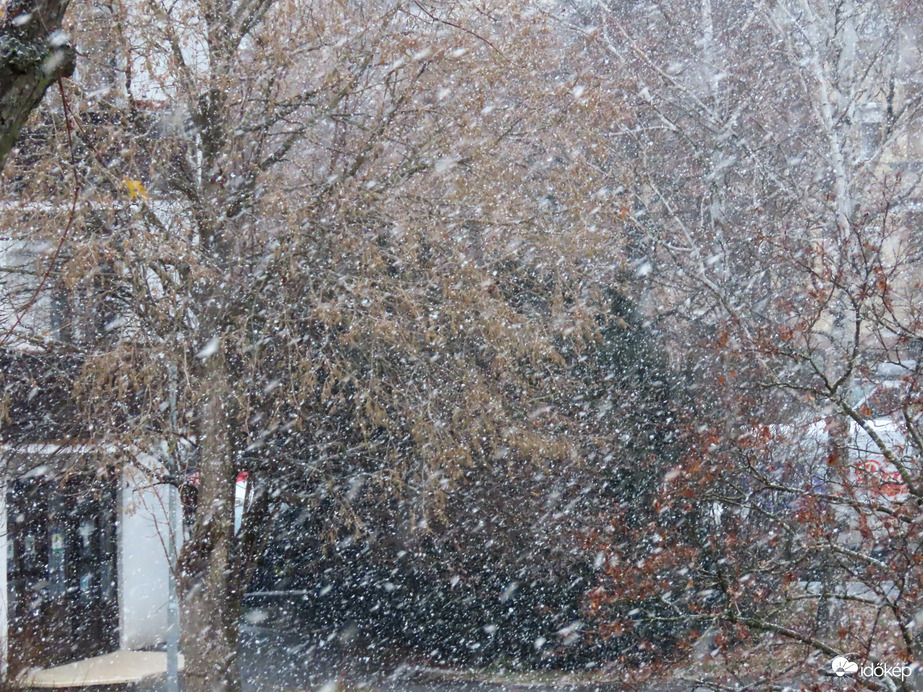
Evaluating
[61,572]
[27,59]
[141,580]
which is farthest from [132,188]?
[141,580]

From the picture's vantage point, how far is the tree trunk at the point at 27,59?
258cm

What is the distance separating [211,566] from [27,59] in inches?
295

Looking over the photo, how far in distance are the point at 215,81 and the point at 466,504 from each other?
654 cm

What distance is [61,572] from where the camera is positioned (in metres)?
14.9

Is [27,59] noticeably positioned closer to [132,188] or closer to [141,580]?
[132,188]

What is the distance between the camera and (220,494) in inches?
370

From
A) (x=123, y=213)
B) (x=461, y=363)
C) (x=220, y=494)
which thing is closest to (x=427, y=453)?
(x=461, y=363)

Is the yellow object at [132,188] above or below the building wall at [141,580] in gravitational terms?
above

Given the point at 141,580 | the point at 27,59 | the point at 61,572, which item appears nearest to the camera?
the point at 27,59

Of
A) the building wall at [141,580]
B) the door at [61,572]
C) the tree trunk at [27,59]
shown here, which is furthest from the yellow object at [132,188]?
the building wall at [141,580]

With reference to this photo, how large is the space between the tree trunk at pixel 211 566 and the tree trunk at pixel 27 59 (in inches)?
263

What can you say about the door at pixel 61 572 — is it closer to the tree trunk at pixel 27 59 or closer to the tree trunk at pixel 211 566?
the tree trunk at pixel 211 566

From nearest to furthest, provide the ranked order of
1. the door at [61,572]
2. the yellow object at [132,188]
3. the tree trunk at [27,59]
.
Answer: the tree trunk at [27,59]
the yellow object at [132,188]
the door at [61,572]

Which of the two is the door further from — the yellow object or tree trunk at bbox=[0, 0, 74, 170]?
tree trunk at bbox=[0, 0, 74, 170]
